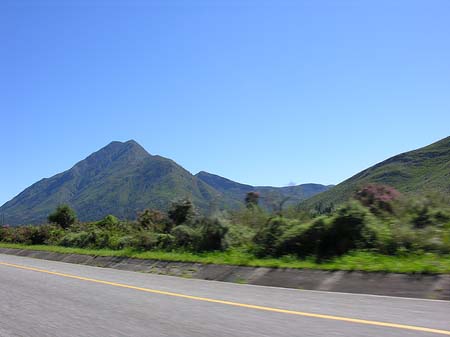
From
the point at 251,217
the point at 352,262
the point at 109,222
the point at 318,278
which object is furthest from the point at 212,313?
the point at 109,222

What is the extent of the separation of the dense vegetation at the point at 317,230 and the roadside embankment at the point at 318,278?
4.01ft

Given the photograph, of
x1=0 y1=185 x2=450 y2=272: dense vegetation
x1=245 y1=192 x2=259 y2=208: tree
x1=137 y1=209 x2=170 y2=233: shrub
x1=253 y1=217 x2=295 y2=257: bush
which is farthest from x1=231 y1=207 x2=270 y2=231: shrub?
x1=137 y1=209 x2=170 y2=233: shrub

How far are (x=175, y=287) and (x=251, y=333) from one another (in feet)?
18.0

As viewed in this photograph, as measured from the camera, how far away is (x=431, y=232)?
11172 mm

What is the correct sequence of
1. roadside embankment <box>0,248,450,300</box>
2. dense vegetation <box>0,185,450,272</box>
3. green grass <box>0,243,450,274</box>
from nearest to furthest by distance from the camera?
roadside embankment <box>0,248,450,300</box> < green grass <box>0,243,450,274</box> < dense vegetation <box>0,185,450,272</box>

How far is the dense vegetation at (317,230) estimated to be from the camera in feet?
38.0

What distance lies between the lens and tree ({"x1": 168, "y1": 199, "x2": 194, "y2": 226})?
21228mm

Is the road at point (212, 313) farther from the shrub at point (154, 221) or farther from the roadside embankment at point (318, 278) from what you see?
the shrub at point (154, 221)

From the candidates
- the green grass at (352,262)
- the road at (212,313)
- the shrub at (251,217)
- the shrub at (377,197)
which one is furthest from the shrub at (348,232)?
the shrub at (251,217)

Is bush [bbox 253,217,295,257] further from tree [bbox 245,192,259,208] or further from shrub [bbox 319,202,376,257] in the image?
tree [bbox 245,192,259,208]

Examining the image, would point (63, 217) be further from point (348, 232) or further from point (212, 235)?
point (348, 232)

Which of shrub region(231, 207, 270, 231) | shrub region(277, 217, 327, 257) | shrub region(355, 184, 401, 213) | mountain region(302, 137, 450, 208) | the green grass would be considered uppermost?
mountain region(302, 137, 450, 208)

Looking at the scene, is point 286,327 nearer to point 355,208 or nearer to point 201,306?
point 201,306

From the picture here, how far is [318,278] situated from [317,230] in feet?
9.39
